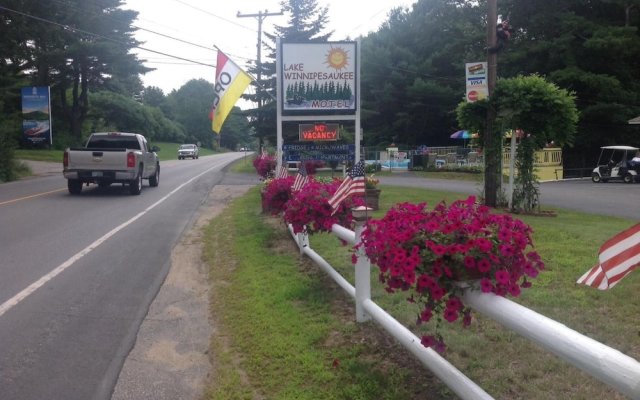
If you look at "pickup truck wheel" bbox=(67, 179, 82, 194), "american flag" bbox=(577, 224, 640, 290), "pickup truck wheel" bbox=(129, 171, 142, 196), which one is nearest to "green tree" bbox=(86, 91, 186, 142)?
"pickup truck wheel" bbox=(67, 179, 82, 194)

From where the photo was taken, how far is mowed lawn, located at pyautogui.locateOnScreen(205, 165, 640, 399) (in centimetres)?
394

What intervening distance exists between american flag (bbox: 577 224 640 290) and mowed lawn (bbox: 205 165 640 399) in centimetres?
137

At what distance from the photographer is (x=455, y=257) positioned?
10.8 ft

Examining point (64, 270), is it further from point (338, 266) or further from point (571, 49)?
point (571, 49)

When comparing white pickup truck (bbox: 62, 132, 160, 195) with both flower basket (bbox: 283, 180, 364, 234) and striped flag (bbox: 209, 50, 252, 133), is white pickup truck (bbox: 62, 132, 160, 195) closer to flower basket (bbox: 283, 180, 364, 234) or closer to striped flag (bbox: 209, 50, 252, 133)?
striped flag (bbox: 209, 50, 252, 133)

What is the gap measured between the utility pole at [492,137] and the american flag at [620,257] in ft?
41.8

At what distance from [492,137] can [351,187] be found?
9.63 metres

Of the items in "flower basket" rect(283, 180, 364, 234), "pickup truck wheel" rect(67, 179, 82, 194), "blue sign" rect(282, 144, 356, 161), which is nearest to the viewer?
"flower basket" rect(283, 180, 364, 234)

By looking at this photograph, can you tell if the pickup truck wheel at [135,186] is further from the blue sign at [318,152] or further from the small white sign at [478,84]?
the small white sign at [478,84]

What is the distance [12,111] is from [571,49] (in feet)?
125

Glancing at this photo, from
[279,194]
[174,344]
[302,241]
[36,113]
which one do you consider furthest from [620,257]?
[36,113]

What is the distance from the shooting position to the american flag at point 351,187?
6207 mm

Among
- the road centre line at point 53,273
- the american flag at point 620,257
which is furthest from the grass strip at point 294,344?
the road centre line at point 53,273

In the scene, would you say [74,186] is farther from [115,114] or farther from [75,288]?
[115,114]
